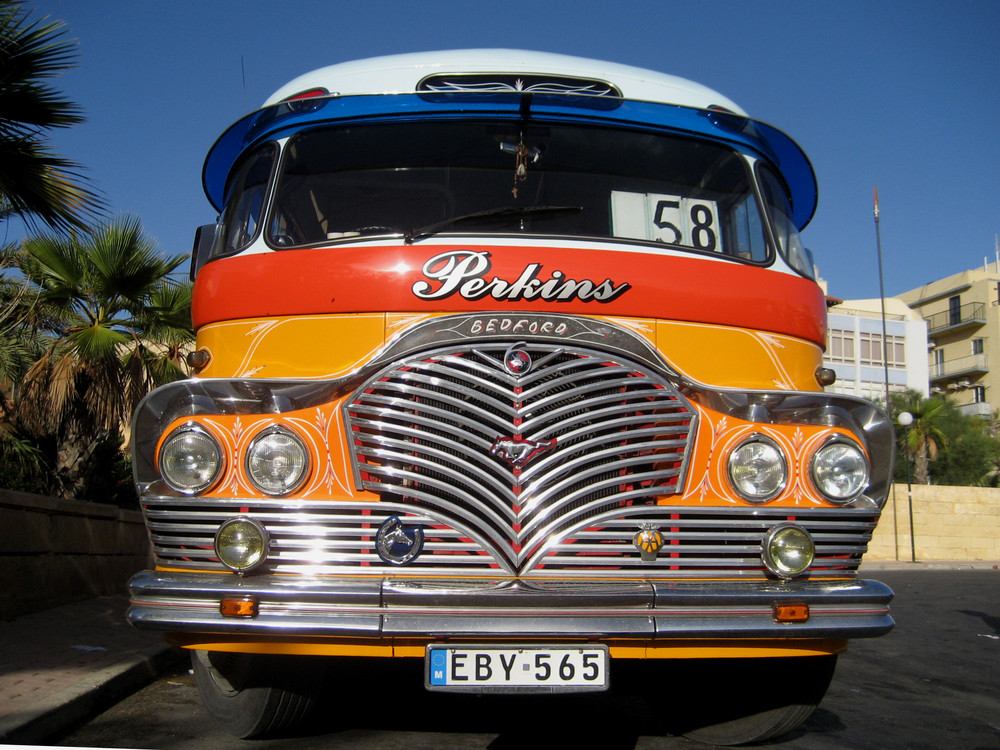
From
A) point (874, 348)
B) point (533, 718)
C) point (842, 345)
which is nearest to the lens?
point (533, 718)

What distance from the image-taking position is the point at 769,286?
422 cm

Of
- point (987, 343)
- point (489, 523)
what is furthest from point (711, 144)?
point (987, 343)

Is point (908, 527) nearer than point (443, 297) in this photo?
No

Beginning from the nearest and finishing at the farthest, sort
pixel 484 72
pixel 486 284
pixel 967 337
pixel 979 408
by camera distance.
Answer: pixel 486 284 < pixel 484 72 < pixel 979 408 < pixel 967 337

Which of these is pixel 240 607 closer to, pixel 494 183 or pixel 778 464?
pixel 778 464

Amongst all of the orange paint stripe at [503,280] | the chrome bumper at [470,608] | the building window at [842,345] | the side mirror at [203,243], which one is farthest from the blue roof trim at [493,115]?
the building window at [842,345]

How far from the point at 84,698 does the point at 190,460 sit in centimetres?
219

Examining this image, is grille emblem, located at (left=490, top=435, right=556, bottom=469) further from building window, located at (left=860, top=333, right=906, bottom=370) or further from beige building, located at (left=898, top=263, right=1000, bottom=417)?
beige building, located at (left=898, top=263, right=1000, bottom=417)

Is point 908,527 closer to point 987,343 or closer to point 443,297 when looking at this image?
point 443,297

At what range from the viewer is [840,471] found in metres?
3.52

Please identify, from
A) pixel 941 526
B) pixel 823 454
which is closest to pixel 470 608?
pixel 823 454

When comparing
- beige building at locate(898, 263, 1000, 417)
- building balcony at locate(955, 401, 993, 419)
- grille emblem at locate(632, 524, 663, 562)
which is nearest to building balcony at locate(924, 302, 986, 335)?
beige building at locate(898, 263, 1000, 417)

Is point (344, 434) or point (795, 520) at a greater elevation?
point (344, 434)

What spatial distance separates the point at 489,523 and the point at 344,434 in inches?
24.1
